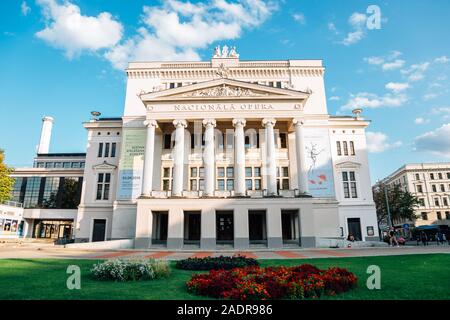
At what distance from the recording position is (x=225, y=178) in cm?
3781

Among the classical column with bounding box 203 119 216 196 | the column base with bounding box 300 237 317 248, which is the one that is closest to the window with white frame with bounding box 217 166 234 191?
the classical column with bounding box 203 119 216 196

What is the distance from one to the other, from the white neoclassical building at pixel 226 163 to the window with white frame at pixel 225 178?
13 centimetres

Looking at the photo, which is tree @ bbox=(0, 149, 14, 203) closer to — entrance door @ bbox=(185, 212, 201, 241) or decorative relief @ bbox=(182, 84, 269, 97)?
entrance door @ bbox=(185, 212, 201, 241)

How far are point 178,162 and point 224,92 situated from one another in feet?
34.4

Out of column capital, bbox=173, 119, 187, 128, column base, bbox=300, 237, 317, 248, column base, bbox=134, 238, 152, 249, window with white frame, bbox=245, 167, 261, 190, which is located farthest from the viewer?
window with white frame, bbox=245, 167, 261, 190

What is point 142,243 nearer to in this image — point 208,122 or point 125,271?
point 208,122

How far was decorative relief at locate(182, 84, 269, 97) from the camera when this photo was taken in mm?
35938

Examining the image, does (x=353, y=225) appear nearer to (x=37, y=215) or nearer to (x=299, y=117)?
(x=299, y=117)

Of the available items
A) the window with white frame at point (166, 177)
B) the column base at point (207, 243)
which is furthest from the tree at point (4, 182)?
the column base at point (207, 243)

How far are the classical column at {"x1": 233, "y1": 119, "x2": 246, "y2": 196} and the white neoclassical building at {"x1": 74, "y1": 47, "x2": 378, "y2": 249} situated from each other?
0.12m

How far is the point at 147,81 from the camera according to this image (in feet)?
145

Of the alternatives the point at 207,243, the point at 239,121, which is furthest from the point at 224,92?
the point at 207,243

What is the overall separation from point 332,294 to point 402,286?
2928mm
